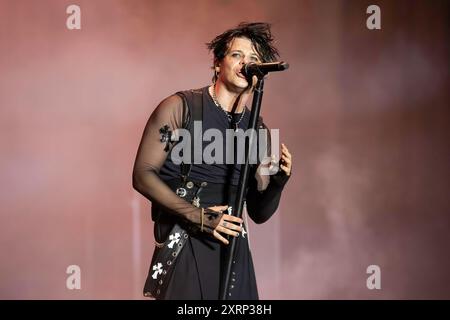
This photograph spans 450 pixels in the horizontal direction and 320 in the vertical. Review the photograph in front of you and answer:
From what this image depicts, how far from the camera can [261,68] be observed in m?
1.87

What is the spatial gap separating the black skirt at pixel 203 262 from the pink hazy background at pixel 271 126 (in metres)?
1.65

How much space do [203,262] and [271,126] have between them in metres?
1.82

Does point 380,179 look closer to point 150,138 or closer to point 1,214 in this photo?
point 1,214

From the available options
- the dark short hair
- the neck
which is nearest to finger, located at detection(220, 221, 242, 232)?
the neck

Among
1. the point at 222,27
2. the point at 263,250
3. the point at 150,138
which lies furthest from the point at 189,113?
the point at 263,250

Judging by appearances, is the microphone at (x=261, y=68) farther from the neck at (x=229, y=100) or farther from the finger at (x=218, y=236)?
the finger at (x=218, y=236)

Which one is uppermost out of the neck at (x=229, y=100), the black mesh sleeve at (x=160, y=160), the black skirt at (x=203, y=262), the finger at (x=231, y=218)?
the neck at (x=229, y=100)

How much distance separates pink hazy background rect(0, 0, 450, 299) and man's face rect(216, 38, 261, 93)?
1535 mm

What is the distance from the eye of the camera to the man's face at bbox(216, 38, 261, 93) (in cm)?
202

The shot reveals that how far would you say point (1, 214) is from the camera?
3.56 metres

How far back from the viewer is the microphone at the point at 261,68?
178 centimetres

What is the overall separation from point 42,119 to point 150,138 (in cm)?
174

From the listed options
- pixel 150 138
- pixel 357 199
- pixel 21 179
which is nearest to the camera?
pixel 150 138

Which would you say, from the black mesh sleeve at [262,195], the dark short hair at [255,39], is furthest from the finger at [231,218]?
the dark short hair at [255,39]
